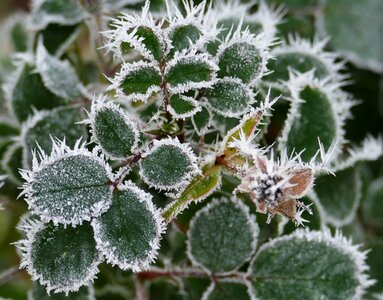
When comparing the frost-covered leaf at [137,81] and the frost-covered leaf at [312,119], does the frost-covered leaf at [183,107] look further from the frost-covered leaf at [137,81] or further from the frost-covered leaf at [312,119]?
the frost-covered leaf at [312,119]

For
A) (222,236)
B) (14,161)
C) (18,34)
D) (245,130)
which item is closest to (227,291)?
(222,236)

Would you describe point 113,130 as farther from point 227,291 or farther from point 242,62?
point 227,291

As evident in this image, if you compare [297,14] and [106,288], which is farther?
[297,14]

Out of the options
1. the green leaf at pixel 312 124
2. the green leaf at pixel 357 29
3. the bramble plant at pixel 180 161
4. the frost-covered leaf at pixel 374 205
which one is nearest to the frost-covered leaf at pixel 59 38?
the bramble plant at pixel 180 161

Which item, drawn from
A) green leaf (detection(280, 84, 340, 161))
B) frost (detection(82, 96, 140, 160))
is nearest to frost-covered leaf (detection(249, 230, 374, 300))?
green leaf (detection(280, 84, 340, 161))

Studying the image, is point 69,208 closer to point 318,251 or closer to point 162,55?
point 162,55

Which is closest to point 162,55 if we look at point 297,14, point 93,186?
point 93,186

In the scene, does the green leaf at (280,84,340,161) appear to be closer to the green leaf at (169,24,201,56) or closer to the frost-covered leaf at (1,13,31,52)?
the green leaf at (169,24,201,56)
